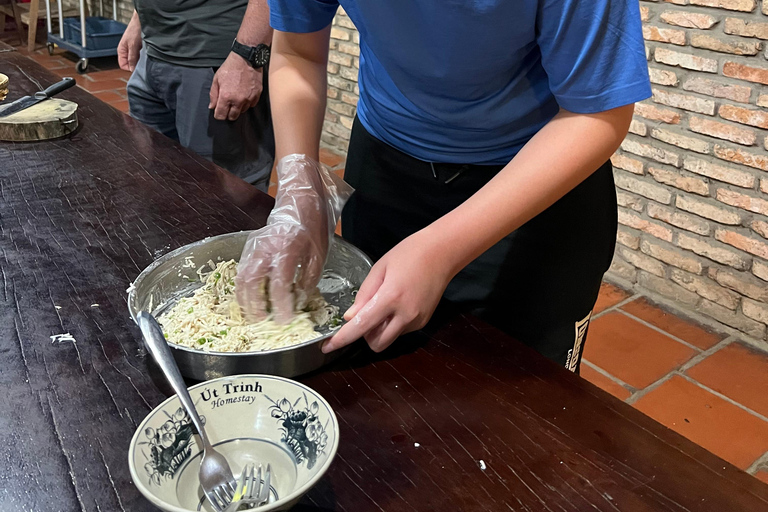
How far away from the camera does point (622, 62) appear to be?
2.62 feet

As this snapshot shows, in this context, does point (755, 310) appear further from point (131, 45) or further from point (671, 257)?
point (131, 45)

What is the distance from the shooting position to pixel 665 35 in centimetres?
214

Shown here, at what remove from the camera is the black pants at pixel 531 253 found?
1104 millimetres

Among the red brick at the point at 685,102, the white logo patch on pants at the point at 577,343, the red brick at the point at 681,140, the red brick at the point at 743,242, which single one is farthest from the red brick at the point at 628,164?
the white logo patch on pants at the point at 577,343

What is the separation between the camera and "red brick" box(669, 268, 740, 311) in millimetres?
2203

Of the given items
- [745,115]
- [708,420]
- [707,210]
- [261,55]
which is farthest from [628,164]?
[261,55]

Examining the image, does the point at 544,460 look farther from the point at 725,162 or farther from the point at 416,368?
the point at 725,162

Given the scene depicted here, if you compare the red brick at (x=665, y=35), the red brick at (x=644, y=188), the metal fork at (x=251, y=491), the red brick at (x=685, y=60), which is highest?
the red brick at (x=665, y=35)

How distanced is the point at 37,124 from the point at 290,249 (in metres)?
0.95

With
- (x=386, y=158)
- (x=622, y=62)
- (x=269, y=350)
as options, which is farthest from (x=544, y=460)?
(x=386, y=158)

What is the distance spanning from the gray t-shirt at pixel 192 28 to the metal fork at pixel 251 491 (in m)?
1.56

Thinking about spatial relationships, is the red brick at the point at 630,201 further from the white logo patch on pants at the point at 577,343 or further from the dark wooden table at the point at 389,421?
the dark wooden table at the point at 389,421

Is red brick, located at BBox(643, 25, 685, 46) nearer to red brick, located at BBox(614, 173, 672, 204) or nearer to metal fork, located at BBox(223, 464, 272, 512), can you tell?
red brick, located at BBox(614, 173, 672, 204)

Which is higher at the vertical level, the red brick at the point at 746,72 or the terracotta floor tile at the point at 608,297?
the red brick at the point at 746,72
